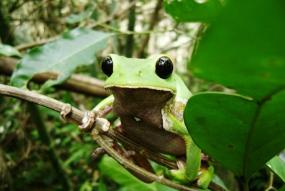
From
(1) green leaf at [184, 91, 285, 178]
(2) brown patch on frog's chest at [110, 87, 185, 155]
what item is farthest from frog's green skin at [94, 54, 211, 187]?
(1) green leaf at [184, 91, 285, 178]

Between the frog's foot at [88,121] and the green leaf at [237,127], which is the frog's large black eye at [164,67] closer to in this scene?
the frog's foot at [88,121]

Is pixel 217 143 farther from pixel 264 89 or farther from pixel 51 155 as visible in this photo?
pixel 51 155

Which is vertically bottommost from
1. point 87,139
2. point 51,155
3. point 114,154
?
point 87,139

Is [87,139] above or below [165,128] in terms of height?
below

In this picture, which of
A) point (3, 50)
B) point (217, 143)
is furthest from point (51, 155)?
point (217, 143)

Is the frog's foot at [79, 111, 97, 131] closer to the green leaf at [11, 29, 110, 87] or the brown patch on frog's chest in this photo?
the brown patch on frog's chest
